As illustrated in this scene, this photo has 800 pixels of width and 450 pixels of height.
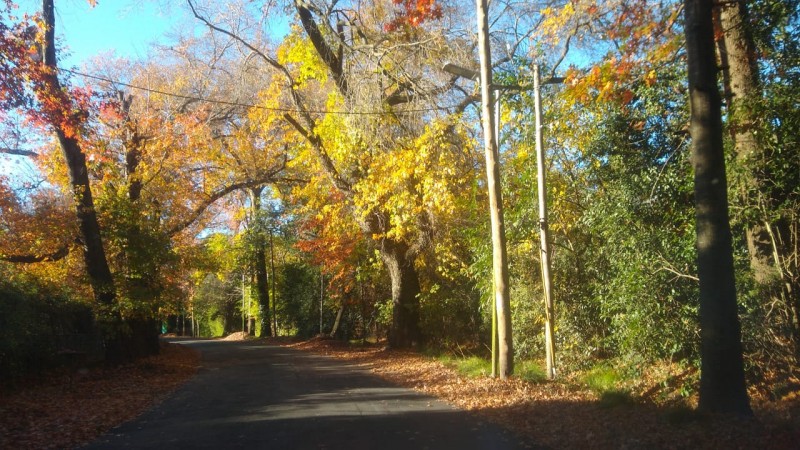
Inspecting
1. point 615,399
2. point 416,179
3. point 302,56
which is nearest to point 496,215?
point 615,399

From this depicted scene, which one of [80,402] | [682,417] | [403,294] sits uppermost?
[403,294]

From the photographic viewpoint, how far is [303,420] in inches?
384

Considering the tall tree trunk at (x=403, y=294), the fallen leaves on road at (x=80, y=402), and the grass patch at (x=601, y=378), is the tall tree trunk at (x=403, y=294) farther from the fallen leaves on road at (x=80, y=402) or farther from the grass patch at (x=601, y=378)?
the grass patch at (x=601, y=378)

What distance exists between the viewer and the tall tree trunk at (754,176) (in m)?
9.82

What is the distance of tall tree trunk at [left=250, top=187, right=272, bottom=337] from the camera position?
37.6 metres

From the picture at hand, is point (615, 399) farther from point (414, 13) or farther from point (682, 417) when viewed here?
point (414, 13)

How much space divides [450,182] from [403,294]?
19.9 feet

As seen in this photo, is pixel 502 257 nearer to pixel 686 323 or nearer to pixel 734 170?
pixel 686 323

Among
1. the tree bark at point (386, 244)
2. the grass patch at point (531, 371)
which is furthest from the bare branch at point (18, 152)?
the grass patch at point (531, 371)

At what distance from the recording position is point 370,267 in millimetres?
27078

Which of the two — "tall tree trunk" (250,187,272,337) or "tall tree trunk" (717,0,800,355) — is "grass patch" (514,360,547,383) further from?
"tall tree trunk" (250,187,272,337)

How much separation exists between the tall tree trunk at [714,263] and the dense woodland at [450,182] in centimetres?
3

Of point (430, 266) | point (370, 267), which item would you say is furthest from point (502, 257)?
point (370, 267)

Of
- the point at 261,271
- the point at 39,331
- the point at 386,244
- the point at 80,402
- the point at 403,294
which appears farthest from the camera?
the point at 261,271
